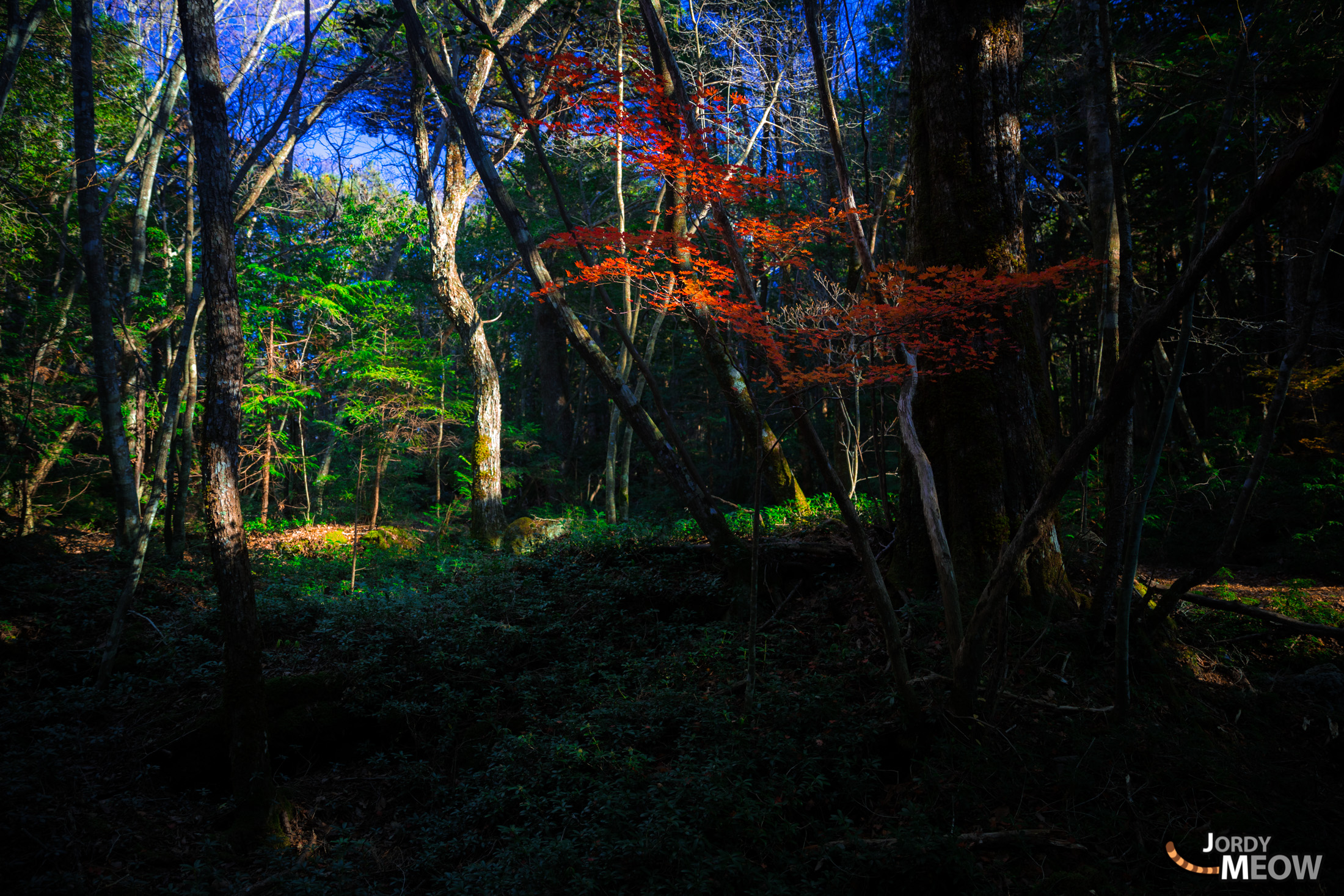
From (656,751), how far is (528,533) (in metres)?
7.16

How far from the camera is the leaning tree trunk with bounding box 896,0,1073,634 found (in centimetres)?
524

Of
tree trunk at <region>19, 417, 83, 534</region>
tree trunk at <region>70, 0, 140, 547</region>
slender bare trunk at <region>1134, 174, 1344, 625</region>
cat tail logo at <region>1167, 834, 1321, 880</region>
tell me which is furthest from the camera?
tree trunk at <region>19, 417, 83, 534</region>

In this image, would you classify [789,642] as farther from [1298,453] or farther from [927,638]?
[1298,453]

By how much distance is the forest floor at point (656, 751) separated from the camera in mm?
3328

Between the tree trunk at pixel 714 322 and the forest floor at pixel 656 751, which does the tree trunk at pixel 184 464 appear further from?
the tree trunk at pixel 714 322

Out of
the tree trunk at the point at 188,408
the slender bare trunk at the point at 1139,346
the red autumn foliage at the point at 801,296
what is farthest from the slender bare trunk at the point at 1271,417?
the tree trunk at the point at 188,408

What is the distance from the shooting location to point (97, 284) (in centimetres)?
779

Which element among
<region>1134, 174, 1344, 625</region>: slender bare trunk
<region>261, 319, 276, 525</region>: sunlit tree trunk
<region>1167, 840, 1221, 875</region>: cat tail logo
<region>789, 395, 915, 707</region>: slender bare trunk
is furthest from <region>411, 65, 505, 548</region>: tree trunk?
<region>1167, 840, 1221, 875</region>: cat tail logo

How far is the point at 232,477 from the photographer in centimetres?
431

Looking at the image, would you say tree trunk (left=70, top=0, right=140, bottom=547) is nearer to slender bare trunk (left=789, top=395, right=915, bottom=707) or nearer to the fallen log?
slender bare trunk (left=789, top=395, right=915, bottom=707)

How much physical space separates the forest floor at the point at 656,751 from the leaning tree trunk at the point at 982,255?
738mm

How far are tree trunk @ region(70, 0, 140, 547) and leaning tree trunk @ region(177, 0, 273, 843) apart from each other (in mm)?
4161

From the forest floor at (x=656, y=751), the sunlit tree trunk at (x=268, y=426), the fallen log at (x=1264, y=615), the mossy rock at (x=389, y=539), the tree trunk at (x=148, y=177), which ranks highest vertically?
the tree trunk at (x=148, y=177)

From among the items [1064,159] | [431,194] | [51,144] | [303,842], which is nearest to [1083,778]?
[303,842]
